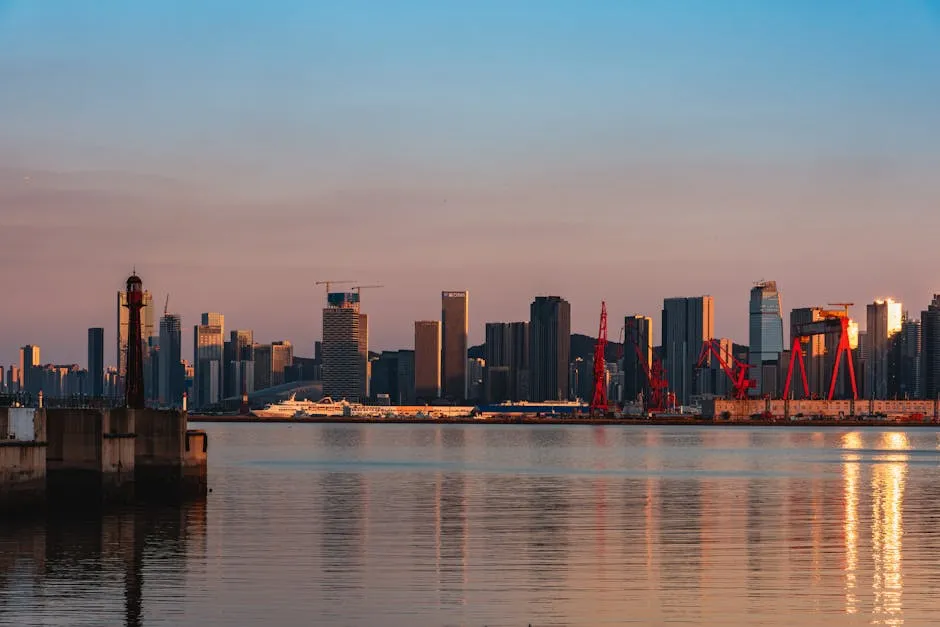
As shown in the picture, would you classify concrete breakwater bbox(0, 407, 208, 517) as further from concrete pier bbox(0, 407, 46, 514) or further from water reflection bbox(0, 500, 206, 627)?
water reflection bbox(0, 500, 206, 627)

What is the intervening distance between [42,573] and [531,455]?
116676 millimetres

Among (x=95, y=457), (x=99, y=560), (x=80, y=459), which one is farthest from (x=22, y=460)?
(x=99, y=560)

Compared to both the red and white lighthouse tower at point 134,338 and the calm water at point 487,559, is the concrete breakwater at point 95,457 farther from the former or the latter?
the red and white lighthouse tower at point 134,338

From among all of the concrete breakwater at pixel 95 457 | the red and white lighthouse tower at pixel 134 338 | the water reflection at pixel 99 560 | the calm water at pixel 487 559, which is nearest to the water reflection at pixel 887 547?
the calm water at pixel 487 559

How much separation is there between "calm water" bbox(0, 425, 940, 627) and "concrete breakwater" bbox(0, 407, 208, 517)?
197 centimetres

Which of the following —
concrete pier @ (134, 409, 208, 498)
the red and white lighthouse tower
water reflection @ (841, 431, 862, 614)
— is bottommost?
water reflection @ (841, 431, 862, 614)

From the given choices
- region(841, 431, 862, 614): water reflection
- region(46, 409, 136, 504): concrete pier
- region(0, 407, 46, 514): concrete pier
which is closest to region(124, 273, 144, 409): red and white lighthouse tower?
region(46, 409, 136, 504): concrete pier

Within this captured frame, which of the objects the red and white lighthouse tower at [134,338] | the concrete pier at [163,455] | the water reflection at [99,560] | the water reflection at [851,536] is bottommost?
the water reflection at [851,536]

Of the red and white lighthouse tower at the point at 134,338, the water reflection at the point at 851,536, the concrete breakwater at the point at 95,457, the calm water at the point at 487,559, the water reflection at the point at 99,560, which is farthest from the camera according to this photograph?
the red and white lighthouse tower at the point at 134,338

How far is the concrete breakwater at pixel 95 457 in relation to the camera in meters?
54.5

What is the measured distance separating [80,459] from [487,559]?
24.3 metres

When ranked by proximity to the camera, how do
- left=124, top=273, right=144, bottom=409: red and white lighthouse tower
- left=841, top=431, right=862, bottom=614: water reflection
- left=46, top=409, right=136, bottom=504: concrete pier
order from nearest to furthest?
left=841, top=431, right=862, bottom=614: water reflection, left=46, top=409, right=136, bottom=504: concrete pier, left=124, top=273, right=144, bottom=409: red and white lighthouse tower

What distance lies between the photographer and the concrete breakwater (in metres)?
54.5

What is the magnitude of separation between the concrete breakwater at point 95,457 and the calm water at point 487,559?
77.4 inches
